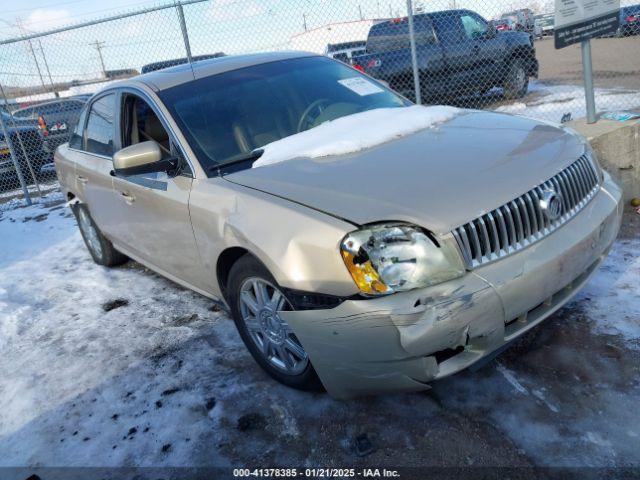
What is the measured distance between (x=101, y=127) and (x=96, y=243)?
52.1 inches

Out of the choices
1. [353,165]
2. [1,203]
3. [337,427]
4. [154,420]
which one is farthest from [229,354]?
[1,203]

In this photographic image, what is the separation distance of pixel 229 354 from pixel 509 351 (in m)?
1.60

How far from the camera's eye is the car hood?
2135 millimetres

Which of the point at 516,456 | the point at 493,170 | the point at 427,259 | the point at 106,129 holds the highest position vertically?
the point at 106,129

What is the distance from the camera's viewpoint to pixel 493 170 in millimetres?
2354

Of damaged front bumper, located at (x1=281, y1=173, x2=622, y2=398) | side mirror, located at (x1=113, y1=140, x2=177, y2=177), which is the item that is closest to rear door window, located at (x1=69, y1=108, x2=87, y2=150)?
side mirror, located at (x1=113, y1=140, x2=177, y2=177)

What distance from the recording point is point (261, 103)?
3.31m

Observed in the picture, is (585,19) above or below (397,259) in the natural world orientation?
above

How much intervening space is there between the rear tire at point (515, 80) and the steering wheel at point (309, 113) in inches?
301

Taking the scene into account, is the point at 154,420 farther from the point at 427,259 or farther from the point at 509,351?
the point at 509,351

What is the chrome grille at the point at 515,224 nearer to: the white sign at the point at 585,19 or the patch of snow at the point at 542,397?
the patch of snow at the point at 542,397

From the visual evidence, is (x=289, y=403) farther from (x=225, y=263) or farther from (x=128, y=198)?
(x=128, y=198)

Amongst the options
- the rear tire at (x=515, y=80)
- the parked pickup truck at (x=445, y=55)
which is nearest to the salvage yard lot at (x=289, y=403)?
the parked pickup truck at (x=445, y=55)

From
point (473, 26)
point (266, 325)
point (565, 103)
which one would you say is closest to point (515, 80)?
point (473, 26)
